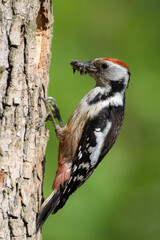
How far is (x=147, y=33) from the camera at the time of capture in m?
6.29

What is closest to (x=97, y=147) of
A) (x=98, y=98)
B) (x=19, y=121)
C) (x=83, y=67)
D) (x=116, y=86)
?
(x=98, y=98)

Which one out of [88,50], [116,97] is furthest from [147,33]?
[116,97]

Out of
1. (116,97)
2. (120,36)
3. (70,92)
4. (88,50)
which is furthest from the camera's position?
(120,36)

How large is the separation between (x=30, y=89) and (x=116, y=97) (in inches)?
46.2

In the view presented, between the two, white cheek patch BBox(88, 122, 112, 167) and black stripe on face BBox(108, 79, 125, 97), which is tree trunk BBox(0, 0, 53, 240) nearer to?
white cheek patch BBox(88, 122, 112, 167)

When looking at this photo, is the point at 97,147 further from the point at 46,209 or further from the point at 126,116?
the point at 126,116

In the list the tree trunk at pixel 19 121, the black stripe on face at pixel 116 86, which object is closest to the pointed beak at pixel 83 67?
the black stripe on face at pixel 116 86

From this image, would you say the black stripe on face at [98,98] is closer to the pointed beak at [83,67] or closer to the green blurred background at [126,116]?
the pointed beak at [83,67]

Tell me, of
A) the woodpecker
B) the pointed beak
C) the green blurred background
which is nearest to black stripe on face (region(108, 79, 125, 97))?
the woodpecker

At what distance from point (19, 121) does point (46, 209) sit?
2.65 feet

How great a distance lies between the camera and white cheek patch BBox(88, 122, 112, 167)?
146 inches

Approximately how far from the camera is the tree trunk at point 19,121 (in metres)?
2.71

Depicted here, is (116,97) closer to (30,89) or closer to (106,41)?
(30,89)

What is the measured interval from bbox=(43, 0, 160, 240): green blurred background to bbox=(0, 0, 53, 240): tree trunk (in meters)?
A: 1.72
